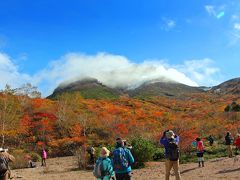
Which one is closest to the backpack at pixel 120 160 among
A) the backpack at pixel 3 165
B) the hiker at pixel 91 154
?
the backpack at pixel 3 165

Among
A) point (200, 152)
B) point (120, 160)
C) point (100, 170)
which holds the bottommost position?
point (100, 170)

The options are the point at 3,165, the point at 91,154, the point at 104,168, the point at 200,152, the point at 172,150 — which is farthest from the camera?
the point at 91,154

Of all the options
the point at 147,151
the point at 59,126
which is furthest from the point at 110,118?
the point at 147,151

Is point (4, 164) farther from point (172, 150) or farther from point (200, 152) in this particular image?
point (200, 152)

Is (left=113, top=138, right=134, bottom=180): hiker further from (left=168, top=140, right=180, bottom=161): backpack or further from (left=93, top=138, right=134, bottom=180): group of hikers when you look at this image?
(left=168, top=140, right=180, bottom=161): backpack

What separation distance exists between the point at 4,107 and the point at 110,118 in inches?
534

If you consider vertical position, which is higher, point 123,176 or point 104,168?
point 104,168

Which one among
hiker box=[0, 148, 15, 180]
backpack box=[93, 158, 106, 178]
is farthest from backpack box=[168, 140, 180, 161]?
hiker box=[0, 148, 15, 180]

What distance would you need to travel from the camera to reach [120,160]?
9.77 metres

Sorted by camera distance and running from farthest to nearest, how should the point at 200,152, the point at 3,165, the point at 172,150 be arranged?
the point at 200,152 → the point at 172,150 → the point at 3,165

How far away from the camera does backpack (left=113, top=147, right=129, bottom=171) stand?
32.0ft

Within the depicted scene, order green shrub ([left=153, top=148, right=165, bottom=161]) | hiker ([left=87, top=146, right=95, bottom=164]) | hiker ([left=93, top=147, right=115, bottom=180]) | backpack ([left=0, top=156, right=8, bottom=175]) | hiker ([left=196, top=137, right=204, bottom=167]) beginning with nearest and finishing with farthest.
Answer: hiker ([left=93, top=147, right=115, bottom=180]) → backpack ([left=0, top=156, right=8, bottom=175]) → hiker ([left=196, top=137, right=204, bottom=167]) → hiker ([left=87, top=146, right=95, bottom=164]) → green shrub ([left=153, top=148, right=165, bottom=161])

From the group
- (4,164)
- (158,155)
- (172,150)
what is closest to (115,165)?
(172,150)

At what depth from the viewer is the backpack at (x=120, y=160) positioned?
9750 millimetres
